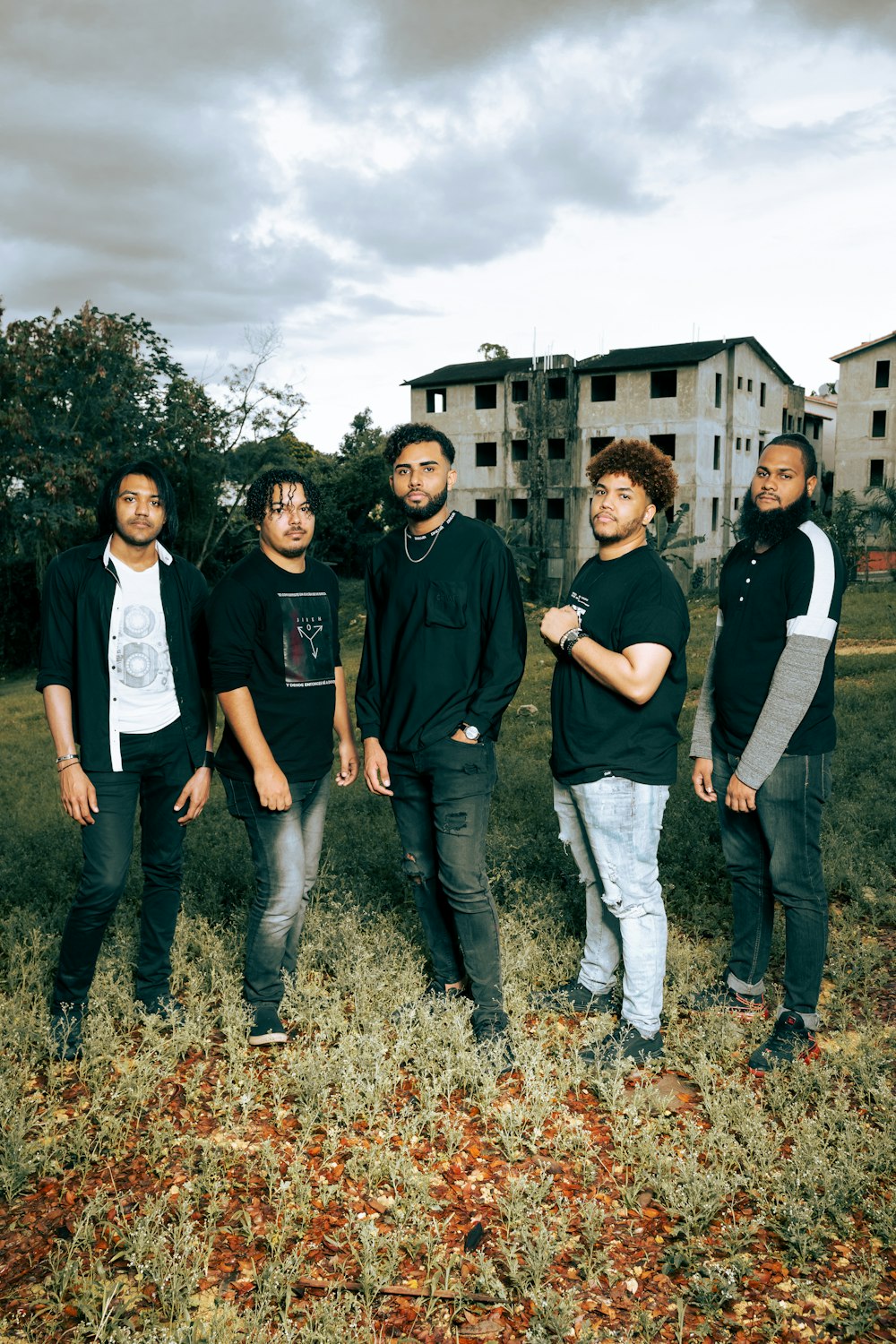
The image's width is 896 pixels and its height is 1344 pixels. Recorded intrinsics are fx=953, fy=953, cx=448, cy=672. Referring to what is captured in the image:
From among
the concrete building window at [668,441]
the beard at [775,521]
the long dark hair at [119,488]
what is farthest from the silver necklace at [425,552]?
the concrete building window at [668,441]

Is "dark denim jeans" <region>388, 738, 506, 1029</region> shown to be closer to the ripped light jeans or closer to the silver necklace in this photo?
the ripped light jeans

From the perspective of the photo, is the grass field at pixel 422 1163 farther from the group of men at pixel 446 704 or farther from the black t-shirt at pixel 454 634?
the black t-shirt at pixel 454 634

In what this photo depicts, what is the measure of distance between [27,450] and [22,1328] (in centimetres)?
3055

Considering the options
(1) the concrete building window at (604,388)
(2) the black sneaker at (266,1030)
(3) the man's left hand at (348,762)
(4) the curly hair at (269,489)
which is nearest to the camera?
(4) the curly hair at (269,489)

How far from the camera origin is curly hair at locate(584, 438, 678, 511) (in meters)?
3.96

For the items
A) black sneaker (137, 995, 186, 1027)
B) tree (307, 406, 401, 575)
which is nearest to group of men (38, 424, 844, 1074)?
black sneaker (137, 995, 186, 1027)

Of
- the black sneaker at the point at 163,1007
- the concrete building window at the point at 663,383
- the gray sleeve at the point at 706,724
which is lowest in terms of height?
the black sneaker at the point at 163,1007

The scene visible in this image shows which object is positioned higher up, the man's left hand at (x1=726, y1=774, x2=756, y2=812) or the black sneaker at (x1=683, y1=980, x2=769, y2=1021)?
the man's left hand at (x1=726, y1=774, x2=756, y2=812)

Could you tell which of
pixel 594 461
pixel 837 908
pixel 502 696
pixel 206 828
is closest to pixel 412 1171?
pixel 502 696

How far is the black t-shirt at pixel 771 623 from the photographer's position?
3.94 m

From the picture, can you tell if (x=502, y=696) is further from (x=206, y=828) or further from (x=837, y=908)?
(x=206, y=828)

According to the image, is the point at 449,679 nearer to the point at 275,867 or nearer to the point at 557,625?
the point at 557,625

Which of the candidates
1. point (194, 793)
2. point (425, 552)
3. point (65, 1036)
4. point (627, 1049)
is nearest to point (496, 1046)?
point (627, 1049)

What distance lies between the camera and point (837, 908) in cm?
591
